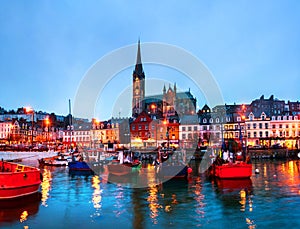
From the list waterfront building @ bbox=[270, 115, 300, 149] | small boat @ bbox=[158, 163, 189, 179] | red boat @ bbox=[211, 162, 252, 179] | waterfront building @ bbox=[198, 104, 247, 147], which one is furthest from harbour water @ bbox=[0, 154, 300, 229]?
waterfront building @ bbox=[198, 104, 247, 147]

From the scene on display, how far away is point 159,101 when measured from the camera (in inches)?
5842

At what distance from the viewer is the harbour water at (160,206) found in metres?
18.9

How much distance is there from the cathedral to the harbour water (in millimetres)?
93597

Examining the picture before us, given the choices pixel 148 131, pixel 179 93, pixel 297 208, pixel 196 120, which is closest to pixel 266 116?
pixel 196 120

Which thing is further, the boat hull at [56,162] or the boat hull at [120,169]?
the boat hull at [56,162]

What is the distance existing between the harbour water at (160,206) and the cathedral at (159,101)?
93597 millimetres

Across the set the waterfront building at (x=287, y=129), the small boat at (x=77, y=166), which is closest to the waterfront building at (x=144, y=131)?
the waterfront building at (x=287, y=129)

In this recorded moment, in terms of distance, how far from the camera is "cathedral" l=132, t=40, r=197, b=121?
136m

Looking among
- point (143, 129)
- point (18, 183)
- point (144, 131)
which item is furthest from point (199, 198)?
point (143, 129)

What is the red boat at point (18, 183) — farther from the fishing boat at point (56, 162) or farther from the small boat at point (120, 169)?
the fishing boat at point (56, 162)

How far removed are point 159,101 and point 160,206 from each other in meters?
126

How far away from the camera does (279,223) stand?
18.7m

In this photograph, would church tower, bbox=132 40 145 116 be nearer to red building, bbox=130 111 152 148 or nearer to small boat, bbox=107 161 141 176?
red building, bbox=130 111 152 148

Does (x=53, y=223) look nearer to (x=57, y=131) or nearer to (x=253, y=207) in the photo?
(x=253, y=207)
